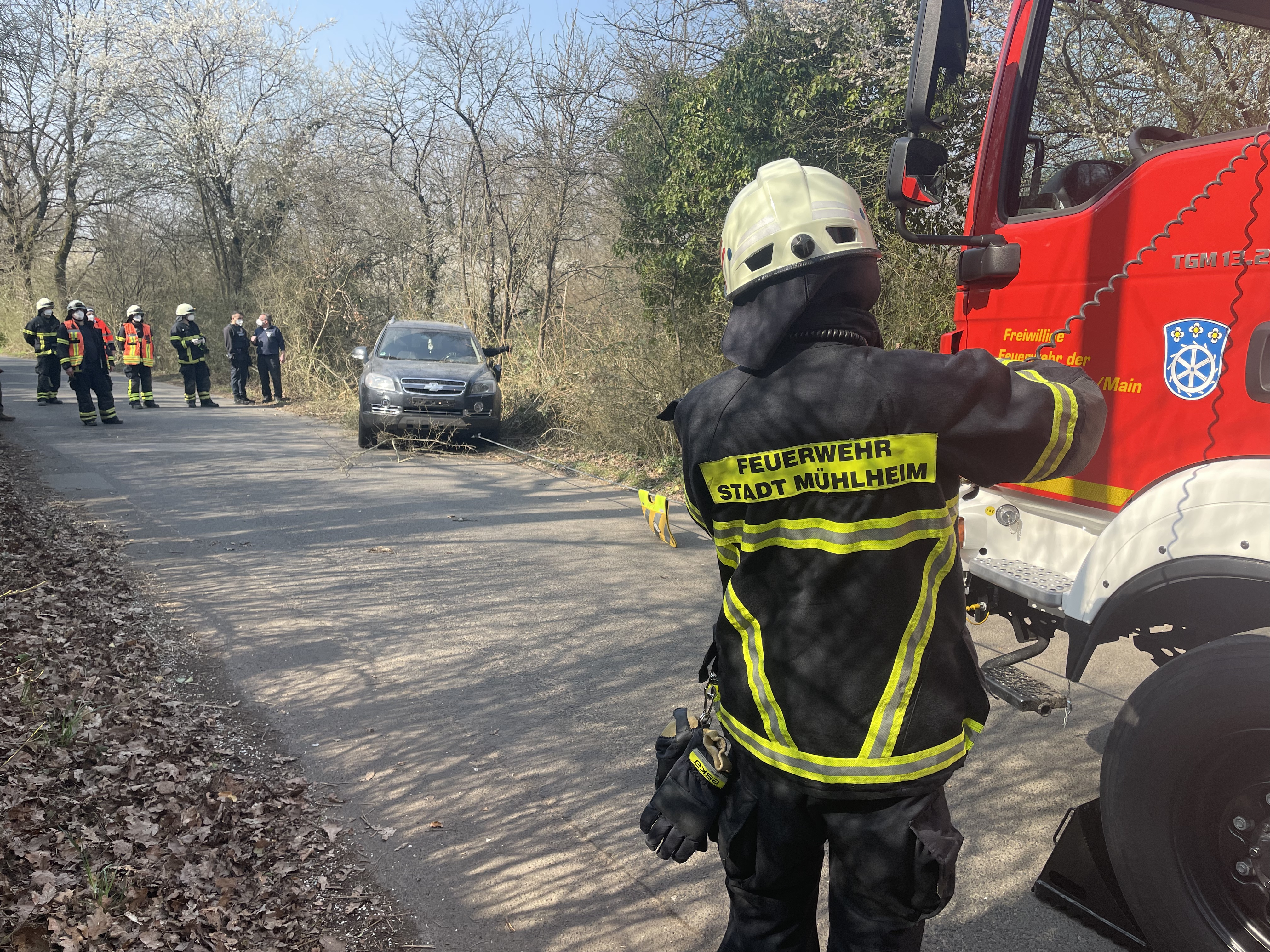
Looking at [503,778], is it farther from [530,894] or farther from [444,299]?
[444,299]

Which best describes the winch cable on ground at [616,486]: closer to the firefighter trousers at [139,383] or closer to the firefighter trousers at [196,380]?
the firefighter trousers at [139,383]

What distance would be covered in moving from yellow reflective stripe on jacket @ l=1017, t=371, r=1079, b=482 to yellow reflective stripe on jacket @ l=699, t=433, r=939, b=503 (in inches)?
9.2

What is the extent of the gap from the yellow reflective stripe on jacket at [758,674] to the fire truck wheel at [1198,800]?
3.64ft

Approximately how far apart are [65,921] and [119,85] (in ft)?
110

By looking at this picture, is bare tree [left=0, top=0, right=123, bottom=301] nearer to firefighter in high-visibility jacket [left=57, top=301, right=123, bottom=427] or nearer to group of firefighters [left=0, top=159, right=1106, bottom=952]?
firefighter in high-visibility jacket [left=57, top=301, right=123, bottom=427]

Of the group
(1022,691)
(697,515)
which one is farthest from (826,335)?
(1022,691)

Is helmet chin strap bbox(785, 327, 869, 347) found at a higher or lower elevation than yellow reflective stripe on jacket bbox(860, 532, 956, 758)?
higher

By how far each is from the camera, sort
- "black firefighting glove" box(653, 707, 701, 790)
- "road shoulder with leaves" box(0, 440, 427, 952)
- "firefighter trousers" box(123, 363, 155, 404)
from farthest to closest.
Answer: "firefighter trousers" box(123, 363, 155, 404), "road shoulder with leaves" box(0, 440, 427, 952), "black firefighting glove" box(653, 707, 701, 790)

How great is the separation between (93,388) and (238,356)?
17.4 feet

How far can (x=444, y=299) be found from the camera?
63.0 ft

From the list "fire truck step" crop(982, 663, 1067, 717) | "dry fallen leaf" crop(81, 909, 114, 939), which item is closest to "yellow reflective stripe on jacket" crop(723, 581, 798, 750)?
"fire truck step" crop(982, 663, 1067, 717)

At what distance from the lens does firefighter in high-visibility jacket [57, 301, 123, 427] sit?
542 inches

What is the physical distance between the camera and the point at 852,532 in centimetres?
167

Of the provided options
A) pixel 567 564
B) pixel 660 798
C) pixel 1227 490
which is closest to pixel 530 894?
pixel 660 798
